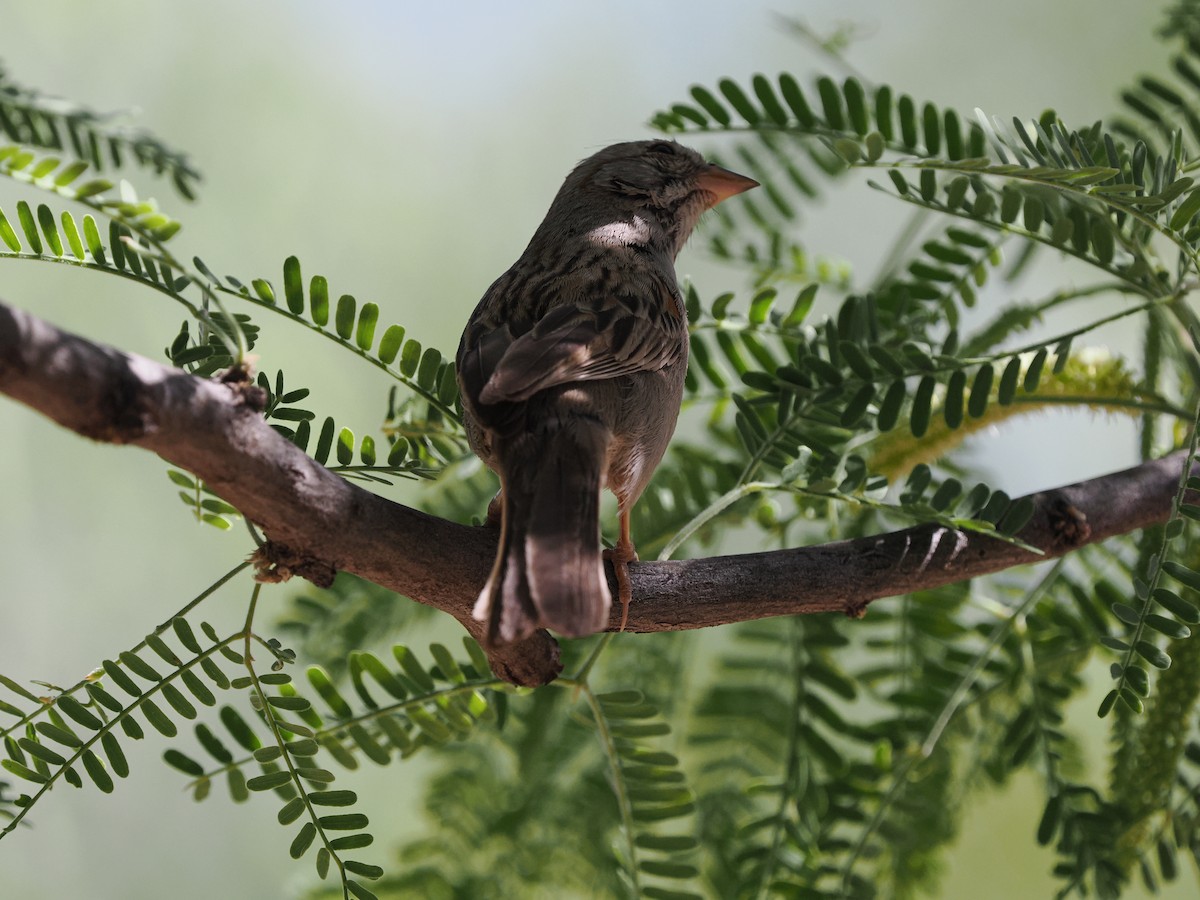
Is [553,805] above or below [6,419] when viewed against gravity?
below

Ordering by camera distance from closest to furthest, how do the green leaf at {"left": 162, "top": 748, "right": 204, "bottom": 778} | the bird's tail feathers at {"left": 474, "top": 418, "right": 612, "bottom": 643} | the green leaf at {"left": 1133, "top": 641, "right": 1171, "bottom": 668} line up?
the bird's tail feathers at {"left": 474, "top": 418, "right": 612, "bottom": 643} → the green leaf at {"left": 1133, "top": 641, "right": 1171, "bottom": 668} → the green leaf at {"left": 162, "top": 748, "right": 204, "bottom": 778}

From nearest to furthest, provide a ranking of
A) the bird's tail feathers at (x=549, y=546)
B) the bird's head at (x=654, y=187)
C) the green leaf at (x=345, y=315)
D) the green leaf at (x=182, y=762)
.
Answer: the bird's tail feathers at (x=549, y=546), the green leaf at (x=182, y=762), the green leaf at (x=345, y=315), the bird's head at (x=654, y=187)

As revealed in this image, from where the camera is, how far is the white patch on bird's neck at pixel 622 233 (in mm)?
2463

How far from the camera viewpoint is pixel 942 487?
1.73 m

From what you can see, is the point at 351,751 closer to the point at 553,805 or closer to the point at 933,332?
the point at 553,805

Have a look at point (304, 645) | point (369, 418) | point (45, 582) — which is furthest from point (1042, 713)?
point (45, 582)

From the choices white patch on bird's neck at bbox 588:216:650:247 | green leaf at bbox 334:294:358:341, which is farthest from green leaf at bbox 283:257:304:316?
white patch on bird's neck at bbox 588:216:650:247

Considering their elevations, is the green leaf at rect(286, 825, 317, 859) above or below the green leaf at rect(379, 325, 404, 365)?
below

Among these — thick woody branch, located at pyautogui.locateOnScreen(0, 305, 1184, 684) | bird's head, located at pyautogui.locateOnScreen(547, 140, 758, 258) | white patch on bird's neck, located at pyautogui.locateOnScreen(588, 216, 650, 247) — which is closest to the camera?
thick woody branch, located at pyautogui.locateOnScreen(0, 305, 1184, 684)

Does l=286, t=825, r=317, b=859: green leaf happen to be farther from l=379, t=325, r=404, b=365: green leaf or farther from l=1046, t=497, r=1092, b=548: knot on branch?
l=1046, t=497, r=1092, b=548: knot on branch

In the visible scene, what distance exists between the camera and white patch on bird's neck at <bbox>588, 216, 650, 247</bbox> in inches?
97.0

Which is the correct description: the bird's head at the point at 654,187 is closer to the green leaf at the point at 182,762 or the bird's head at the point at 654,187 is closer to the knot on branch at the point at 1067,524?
the knot on branch at the point at 1067,524

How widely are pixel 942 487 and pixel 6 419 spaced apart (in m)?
4.30

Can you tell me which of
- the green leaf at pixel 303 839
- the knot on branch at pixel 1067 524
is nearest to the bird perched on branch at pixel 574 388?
the green leaf at pixel 303 839
